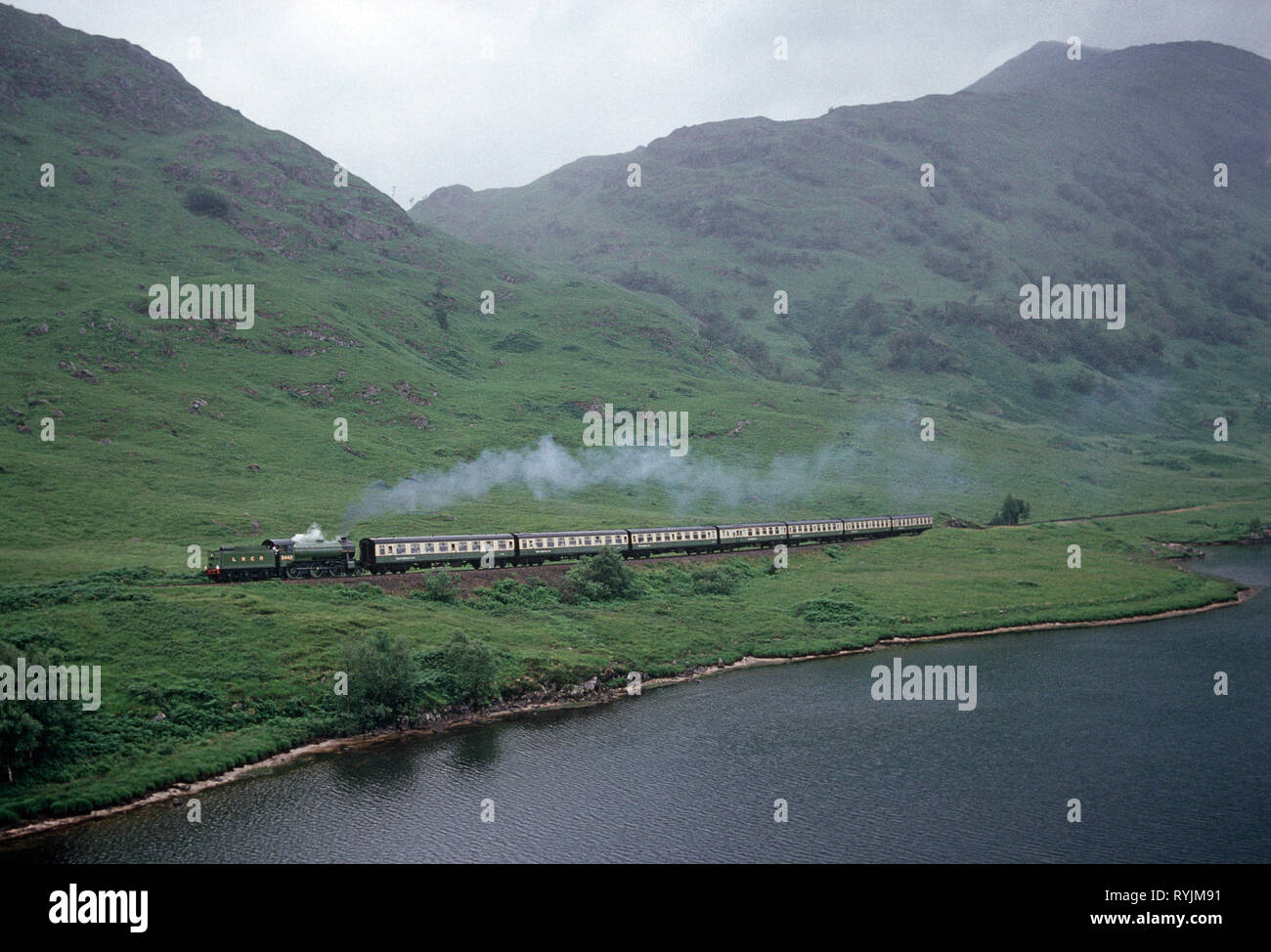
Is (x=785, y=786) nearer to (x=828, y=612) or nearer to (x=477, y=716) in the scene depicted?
(x=477, y=716)

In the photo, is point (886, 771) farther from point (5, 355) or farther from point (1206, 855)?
point (5, 355)

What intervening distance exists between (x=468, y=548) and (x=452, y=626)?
11.5 meters

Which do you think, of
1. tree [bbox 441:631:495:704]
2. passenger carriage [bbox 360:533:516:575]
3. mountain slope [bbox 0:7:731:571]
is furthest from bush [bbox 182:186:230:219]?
tree [bbox 441:631:495:704]

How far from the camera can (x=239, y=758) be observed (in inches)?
1709

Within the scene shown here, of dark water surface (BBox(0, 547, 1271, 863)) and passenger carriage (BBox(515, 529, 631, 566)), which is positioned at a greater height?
passenger carriage (BBox(515, 529, 631, 566))

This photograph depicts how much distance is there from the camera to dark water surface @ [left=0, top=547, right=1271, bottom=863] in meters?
35.9

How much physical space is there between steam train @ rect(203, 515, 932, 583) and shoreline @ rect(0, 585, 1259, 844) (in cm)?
1857

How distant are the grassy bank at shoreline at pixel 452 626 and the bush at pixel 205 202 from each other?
517 ft

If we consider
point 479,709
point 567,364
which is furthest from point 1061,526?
point 567,364

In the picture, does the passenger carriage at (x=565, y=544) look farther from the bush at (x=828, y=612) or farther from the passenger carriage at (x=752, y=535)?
the bush at (x=828, y=612)

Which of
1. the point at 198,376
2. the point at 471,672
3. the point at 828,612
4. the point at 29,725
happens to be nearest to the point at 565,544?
the point at 828,612

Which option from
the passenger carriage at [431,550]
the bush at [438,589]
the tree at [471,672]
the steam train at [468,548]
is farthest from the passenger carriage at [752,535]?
the tree at [471,672]

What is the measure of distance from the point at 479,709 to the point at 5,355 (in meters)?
106

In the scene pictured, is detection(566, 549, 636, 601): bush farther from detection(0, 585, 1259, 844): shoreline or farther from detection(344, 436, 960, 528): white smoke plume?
detection(344, 436, 960, 528): white smoke plume
